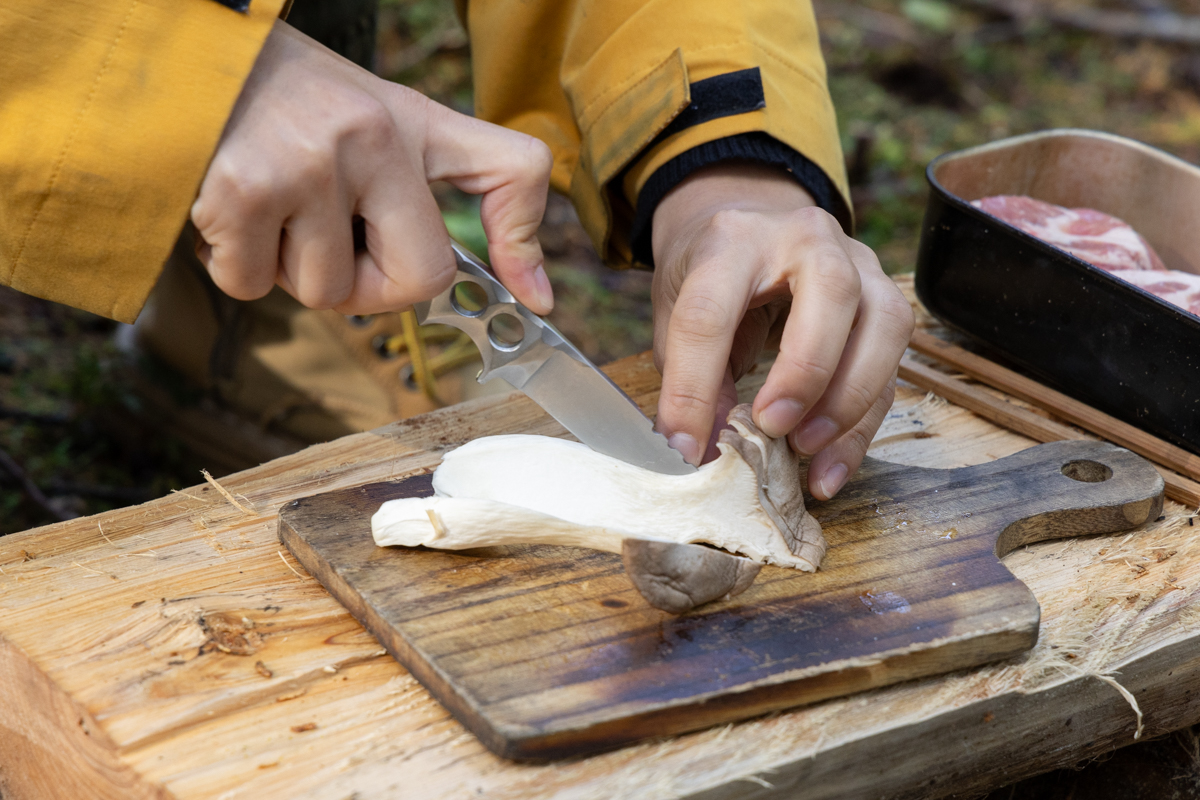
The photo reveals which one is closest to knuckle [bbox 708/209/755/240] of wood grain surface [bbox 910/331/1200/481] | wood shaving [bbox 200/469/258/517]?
wood grain surface [bbox 910/331/1200/481]

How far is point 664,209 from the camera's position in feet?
6.61

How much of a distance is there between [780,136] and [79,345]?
9.28ft

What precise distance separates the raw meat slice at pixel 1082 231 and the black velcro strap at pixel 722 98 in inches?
22.9

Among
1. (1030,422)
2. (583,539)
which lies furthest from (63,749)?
(1030,422)

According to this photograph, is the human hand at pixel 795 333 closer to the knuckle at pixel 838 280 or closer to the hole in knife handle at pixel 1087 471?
the knuckle at pixel 838 280

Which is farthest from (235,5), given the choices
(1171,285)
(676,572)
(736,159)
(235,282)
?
(1171,285)

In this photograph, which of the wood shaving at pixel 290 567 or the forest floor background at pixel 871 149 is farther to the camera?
the forest floor background at pixel 871 149

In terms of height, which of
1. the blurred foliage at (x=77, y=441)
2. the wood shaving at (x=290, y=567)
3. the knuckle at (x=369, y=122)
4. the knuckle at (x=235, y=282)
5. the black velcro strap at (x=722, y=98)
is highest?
the knuckle at (x=369, y=122)

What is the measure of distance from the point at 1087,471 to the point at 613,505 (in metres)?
0.90

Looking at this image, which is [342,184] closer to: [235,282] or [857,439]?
[235,282]

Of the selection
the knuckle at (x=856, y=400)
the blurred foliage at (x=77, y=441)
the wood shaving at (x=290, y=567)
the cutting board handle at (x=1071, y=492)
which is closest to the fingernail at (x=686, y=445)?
the knuckle at (x=856, y=400)

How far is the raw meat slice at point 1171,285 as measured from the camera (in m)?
1.99

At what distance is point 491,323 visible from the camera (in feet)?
5.14

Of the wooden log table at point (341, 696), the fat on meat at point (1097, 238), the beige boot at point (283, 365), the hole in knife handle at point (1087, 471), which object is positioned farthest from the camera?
the beige boot at point (283, 365)
